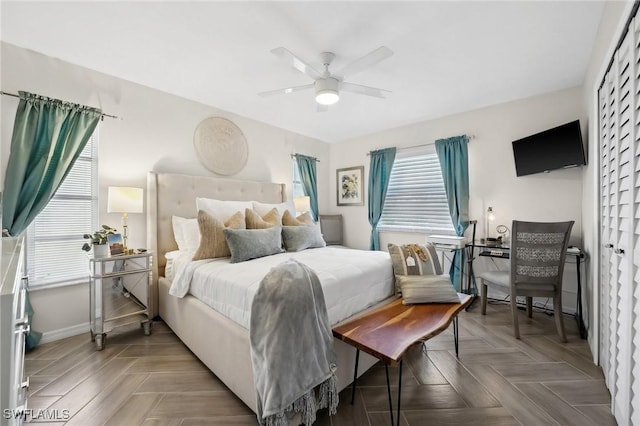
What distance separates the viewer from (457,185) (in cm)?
367

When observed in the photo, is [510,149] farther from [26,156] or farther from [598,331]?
[26,156]

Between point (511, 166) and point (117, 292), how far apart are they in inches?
181

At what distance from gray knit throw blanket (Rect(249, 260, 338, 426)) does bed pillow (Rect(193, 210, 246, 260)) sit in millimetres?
1203

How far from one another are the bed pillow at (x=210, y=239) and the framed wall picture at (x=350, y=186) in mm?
2833

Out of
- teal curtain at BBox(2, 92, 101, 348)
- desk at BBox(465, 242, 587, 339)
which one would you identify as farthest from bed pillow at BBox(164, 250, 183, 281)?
desk at BBox(465, 242, 587, 339)

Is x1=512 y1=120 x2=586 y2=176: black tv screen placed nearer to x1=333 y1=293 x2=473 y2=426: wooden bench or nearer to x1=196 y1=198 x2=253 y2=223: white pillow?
x1=333 y1=293 x2=473 y2=426: wooden bench

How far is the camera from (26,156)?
2172mm

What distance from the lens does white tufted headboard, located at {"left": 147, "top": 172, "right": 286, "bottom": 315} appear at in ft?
9.23

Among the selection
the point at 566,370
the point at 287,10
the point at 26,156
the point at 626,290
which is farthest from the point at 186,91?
the point at 566,370

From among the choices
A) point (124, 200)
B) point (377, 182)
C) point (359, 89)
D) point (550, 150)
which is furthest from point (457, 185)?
point (124, 200)

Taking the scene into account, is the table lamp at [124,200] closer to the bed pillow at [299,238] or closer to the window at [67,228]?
the window at [67,228]

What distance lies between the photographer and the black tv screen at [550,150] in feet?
8.63

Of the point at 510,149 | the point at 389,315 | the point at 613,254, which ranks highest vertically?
the point at 510,149

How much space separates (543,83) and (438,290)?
2.66 meters
